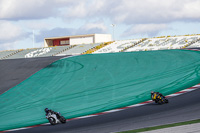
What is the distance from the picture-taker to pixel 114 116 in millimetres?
14734

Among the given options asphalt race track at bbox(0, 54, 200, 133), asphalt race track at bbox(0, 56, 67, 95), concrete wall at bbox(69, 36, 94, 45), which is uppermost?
concrete wall at bbox(69, 36, 94, 45)

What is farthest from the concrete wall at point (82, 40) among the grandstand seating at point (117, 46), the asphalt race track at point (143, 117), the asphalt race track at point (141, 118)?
the asphalt race track at point (143, 117)

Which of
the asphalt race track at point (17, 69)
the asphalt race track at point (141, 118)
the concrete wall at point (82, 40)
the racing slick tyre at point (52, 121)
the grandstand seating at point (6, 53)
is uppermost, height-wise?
the concrete wall at point (82, 40)

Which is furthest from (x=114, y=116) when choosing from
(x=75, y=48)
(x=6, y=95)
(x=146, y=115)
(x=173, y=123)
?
(x=75, y=48)

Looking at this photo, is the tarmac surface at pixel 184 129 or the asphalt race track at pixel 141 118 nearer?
the tarmac surface at pixel 184 129

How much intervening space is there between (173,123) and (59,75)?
1601cm

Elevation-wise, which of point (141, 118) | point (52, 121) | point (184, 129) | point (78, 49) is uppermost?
point (78, 49)

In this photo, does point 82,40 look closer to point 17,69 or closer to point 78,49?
point 78,49

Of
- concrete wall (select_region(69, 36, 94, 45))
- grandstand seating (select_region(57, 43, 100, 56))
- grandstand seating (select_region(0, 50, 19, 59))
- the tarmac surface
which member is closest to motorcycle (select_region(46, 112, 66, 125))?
the tarmac surface

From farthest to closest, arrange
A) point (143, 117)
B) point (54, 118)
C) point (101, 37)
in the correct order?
point (101, 37) < point (54, 118) < point (143, 117)

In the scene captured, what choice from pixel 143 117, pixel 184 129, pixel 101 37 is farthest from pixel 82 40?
pixel 184 129

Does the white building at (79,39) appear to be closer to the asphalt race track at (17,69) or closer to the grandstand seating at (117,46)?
the grandstand seating at (117,46)

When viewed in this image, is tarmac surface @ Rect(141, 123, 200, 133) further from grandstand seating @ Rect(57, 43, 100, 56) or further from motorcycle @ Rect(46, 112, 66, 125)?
grandstand seating @ Rect(57, 43, 100, 56)

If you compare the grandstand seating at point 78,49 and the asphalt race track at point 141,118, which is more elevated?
the grandstand seating at point 78,49
